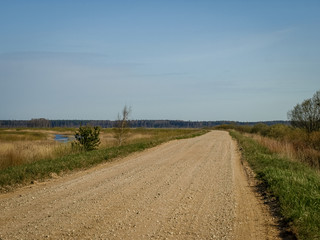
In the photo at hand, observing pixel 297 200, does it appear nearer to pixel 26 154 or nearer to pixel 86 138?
pixel 26 154

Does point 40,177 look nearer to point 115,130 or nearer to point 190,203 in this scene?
point 190,203

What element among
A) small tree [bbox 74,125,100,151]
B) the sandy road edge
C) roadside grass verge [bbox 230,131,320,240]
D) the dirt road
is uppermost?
small tree [bbox 74,125,100,151]

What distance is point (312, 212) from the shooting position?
6160mm

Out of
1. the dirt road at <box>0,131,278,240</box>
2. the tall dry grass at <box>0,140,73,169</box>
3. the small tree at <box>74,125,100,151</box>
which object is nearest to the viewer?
the dirt road at <box>0,131,278,240</box>

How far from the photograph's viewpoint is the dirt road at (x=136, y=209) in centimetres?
531

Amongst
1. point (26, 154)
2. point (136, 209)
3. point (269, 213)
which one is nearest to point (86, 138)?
point (26, 154)

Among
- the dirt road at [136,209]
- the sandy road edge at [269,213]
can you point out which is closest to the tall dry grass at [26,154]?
the dirt road at [136,209]

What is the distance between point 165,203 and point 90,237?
256 cm

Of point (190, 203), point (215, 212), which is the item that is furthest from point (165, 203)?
point (215, 212)

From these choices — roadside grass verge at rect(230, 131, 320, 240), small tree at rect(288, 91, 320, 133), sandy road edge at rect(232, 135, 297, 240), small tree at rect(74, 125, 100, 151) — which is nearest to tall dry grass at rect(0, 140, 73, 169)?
small tree at rect(74, 125, 100, 151)

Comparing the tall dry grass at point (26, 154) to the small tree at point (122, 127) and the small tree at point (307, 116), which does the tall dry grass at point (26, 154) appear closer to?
the small tree at point (122, 127)

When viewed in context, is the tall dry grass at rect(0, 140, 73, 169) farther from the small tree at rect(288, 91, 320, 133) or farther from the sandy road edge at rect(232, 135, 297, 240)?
the small tree at rect(288, 91, 320, 133)

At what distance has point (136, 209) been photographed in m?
6.71

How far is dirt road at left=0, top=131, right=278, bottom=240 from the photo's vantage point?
209 inches
